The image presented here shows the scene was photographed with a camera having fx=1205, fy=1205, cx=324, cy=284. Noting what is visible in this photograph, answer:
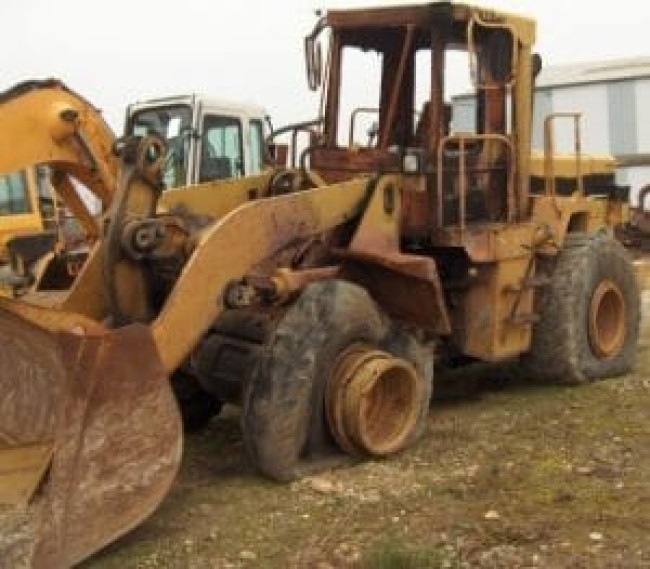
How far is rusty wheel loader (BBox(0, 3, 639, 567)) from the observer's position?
509 centimetres

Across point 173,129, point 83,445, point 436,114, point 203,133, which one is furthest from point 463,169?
point 173,129

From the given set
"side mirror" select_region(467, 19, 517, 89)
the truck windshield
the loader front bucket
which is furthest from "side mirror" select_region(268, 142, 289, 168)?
the truck windshield

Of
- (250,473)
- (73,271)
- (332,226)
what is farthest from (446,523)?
(73,271)

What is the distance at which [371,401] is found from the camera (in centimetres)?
633

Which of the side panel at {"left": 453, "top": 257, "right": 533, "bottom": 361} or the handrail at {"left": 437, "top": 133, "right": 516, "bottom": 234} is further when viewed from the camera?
the side panel at {"left": 453, "top": 257, "right": 533, "bottom": 361}

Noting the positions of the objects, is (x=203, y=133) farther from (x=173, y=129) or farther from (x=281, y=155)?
(x=281, y=155)

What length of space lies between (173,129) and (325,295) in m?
6.53

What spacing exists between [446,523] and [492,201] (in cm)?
295

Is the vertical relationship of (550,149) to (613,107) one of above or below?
below

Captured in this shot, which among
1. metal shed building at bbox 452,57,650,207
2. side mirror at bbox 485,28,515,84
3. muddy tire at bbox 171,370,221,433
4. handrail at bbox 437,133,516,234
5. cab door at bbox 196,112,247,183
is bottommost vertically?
muddy tire at bbox 171,370,221,433

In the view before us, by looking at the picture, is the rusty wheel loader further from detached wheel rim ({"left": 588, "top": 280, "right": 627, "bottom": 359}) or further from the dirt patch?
the dirt patch

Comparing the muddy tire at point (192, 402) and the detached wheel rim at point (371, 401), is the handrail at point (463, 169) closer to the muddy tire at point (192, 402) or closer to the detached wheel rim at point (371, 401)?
the detached wheel rim at point (371, 401)

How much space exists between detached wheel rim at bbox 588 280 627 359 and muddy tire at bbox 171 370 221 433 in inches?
104

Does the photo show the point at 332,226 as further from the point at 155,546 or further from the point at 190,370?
the point at 155,546
